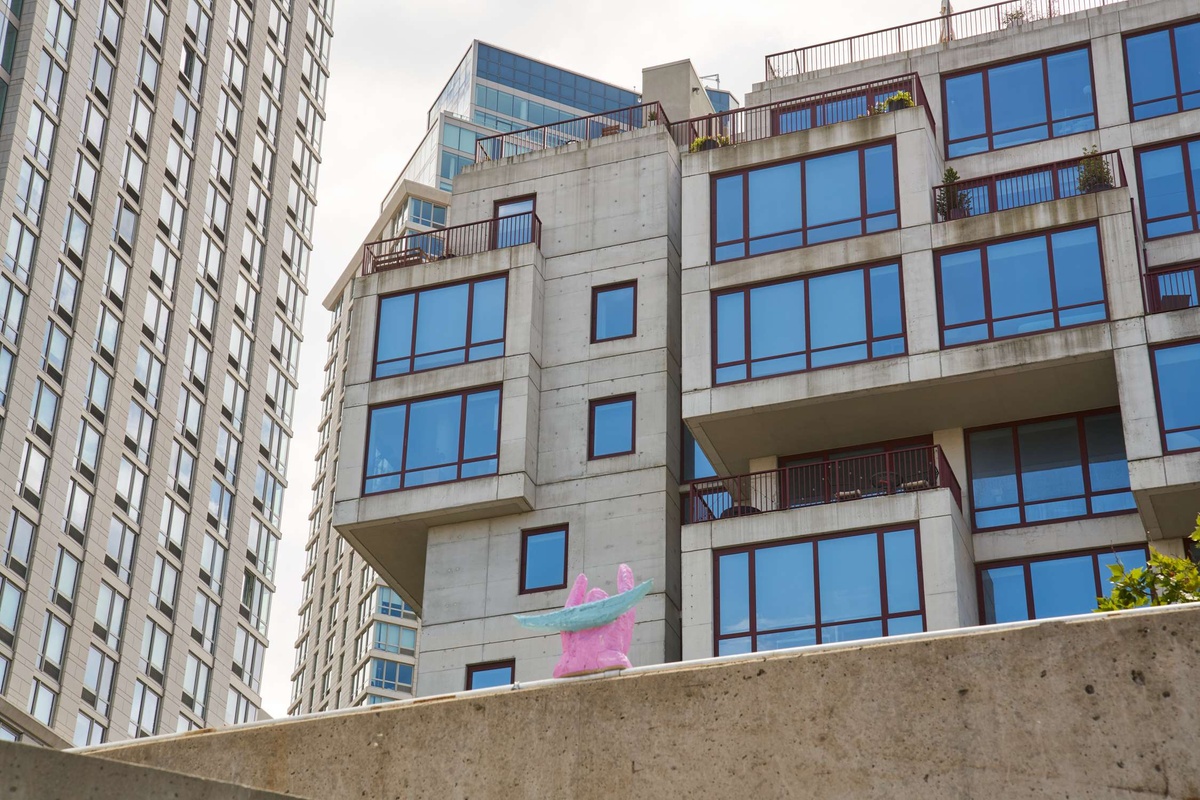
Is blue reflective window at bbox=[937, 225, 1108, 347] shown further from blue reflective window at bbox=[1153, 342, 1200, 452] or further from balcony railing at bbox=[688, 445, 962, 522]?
balcony railing at bbox=[688, 445, 962, 522]

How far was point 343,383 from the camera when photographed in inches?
2899

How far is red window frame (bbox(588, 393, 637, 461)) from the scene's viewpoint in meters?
36.8

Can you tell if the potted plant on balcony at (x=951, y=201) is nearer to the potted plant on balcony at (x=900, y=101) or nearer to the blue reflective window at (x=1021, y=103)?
the potted plant on balcony at (x=900, y=101)

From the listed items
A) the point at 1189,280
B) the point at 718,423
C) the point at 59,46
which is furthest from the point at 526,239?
the point at 59,46

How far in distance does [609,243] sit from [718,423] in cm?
621

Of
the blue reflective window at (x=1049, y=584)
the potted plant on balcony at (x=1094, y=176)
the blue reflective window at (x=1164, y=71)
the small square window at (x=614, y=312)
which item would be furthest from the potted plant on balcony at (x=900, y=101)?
the blue reflective window at (x=1049, y=584)

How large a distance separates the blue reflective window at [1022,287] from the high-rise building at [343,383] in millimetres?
41313

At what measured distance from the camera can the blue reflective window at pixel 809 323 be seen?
1356 inches

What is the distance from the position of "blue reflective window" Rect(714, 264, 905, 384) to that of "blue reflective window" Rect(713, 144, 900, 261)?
114 centimetres

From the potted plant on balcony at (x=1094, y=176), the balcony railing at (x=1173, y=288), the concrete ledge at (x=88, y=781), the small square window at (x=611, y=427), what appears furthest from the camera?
the small square window at (x=611, y=427)

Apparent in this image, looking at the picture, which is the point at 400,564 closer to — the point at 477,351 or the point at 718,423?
the point at 477,351

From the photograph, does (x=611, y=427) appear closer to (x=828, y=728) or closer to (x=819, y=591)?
(x=819, y=591)

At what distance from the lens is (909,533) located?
104 ft

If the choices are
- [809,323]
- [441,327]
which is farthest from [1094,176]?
[441,327]
